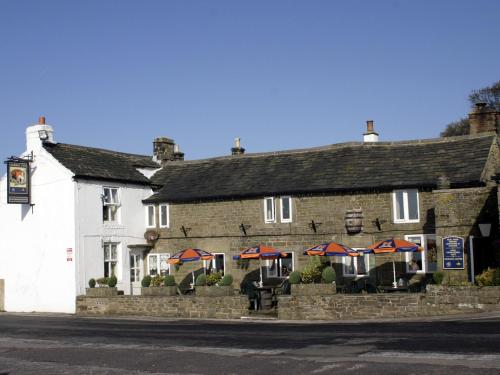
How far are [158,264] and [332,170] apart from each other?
32.9ft

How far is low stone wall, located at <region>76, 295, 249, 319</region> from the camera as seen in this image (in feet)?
96.2

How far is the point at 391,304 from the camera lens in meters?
26.4

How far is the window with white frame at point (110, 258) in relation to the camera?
3534 cm

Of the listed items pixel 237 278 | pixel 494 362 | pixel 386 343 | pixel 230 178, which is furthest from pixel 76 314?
pixel 494 362

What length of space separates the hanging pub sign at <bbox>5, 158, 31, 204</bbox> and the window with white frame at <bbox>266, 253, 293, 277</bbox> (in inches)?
461

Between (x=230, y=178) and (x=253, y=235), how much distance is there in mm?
3654

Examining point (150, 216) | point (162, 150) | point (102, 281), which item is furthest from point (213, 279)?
point (162, 150)

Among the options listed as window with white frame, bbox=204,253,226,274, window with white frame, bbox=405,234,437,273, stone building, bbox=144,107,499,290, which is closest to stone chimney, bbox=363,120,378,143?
stone building, bbox=144,107,499,290

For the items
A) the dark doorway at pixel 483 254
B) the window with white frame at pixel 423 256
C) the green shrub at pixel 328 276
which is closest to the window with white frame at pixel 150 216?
the green shrub at pixel 328 276

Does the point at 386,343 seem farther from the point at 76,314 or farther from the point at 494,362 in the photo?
the point at 76,314

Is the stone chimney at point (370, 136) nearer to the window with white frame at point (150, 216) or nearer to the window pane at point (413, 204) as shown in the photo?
the window pane at point (413, 204)

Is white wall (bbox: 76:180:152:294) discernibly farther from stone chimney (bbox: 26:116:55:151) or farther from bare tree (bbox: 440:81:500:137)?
bare tree (bbox: 440:81:500:137)

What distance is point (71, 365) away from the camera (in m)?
16.8

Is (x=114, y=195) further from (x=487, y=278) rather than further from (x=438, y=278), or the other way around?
(x=487, y=278)
